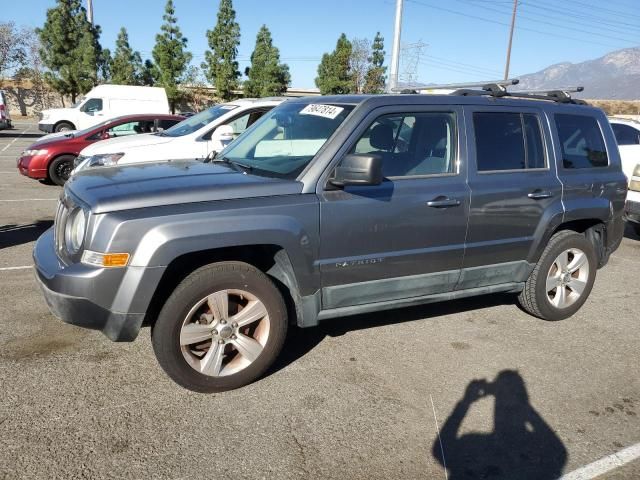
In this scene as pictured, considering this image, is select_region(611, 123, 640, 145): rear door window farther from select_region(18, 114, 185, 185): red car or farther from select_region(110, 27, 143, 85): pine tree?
select_region(110, 27, 143, 85): pine tree

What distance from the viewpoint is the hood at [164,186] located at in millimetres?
3062

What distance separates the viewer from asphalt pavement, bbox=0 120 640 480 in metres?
2.77

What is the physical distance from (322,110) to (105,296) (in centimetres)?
203

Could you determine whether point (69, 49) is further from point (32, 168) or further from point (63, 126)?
point (32, 168)

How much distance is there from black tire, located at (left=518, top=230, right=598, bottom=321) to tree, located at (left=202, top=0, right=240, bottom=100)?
39680mm

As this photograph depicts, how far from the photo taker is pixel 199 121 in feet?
28.3

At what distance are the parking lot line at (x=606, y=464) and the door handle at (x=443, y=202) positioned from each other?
5.98ft

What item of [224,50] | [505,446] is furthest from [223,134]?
[224,50]

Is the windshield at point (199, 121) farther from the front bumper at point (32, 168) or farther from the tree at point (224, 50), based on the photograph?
the tree at point (224, 50)

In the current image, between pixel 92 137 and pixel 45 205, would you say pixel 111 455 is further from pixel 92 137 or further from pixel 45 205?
pixel 92 137

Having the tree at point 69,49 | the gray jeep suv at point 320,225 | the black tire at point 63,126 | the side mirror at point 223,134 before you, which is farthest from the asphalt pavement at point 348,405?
the tree at point 69,49

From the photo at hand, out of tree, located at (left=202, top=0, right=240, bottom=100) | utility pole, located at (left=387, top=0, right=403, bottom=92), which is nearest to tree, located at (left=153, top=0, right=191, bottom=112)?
tree, located at (left=202, top=0, right=240, bottom=100)

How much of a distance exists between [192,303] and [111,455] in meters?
0.90

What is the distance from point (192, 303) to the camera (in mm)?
3154
